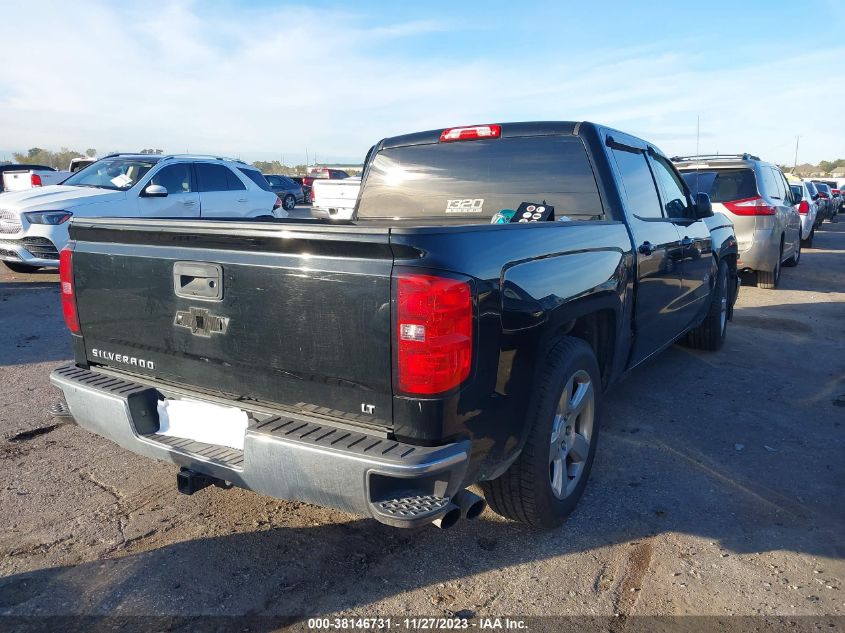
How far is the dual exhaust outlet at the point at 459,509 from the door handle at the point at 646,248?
2045mm

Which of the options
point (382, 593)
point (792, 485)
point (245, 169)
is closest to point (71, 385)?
point (382, 593)

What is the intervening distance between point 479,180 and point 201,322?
2.09 metres

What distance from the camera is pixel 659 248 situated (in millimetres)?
4242

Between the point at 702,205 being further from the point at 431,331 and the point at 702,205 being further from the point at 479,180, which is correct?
the point at 431,331

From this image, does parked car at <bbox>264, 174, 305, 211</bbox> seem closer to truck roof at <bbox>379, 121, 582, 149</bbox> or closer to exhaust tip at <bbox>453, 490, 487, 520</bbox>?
truck roof at <bbox>379, 121, 582, 149</bbox>

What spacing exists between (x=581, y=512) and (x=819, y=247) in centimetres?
1811

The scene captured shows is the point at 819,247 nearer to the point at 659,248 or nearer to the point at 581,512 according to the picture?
the point at 659,248

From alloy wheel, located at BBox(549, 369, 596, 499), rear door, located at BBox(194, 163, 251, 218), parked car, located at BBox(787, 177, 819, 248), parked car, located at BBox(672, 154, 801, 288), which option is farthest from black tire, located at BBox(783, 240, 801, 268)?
alloy wheel, located at BBox(549, 369, 596, 499)

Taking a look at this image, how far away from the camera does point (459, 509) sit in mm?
2369

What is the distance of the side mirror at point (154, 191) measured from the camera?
9.11m

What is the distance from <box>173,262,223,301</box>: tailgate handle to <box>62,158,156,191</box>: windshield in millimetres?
7504

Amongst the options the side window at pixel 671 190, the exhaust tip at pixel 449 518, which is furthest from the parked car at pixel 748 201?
the exhaust tip at pixel 449 518

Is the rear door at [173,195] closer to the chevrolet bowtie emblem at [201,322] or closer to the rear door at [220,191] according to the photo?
the rear door at [220,191]

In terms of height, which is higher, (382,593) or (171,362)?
(171,362)
